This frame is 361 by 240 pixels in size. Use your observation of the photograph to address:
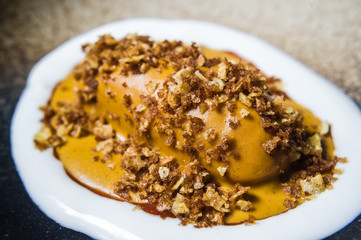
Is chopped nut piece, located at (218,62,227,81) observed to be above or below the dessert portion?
above

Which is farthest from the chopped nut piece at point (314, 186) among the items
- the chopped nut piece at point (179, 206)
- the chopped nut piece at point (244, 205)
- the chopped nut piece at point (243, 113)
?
the chopped nut piece at point (179, 206)

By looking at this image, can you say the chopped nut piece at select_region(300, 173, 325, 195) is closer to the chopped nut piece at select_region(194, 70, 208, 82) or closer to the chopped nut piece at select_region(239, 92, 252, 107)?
the chopped nut piece at select_region(239, 92, 252, 107)

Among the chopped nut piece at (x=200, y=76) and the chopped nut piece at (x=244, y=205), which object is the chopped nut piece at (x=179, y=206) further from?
the chopped nut piece at (x=200, y=76)

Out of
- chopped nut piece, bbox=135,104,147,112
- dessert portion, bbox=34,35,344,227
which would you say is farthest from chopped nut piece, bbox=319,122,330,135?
chopped nut piece, bbox=135,104,147,112

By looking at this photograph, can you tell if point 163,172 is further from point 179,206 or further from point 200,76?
point 200,76

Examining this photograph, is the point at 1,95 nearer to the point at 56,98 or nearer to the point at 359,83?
the point at 56,98

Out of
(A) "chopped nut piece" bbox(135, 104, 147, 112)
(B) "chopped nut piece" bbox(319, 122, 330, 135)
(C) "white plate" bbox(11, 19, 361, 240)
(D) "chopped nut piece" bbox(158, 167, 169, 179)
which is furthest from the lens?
(B) "chopped nut piece" bbox(319, 122, 330, 135)

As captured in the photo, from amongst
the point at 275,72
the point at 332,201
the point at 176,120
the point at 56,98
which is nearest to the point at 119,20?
the point at 56,98

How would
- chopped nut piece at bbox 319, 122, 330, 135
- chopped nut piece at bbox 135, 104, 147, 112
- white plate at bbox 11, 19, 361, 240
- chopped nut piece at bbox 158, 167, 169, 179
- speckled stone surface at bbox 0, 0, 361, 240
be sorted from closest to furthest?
white plate at bbox 11, 19, 361, 240, chopped nut piece at bbox 158, 167, 169, 179, chopped nut piece at bbox 135, 104, 147, 112, chopped nut piece at bbox 319, 122, 330, 135, speckled stone surface at bbox 0, 0, 361, 240
